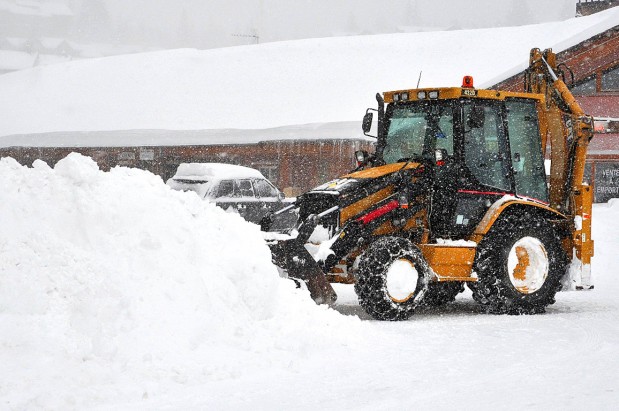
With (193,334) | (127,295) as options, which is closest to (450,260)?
(193,334)

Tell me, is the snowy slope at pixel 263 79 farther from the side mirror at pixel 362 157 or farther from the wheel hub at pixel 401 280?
the wheel hub at pixel 401 280

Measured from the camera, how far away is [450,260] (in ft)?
30.8

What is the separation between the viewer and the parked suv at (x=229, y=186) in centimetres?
1735

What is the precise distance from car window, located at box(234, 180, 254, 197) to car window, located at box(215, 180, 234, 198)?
4.9 inches

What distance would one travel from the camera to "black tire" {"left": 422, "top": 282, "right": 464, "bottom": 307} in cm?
1042

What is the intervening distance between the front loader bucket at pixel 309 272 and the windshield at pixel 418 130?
2.02 meters

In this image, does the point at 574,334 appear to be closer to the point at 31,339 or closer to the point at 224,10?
the point at 31,339

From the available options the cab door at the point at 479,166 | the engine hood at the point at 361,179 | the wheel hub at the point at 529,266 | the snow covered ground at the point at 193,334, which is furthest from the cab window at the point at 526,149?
the snow covered ground at the point at 193,334

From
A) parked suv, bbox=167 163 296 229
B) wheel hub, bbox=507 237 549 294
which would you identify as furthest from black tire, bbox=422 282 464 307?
parked suv, bbox=167 163 296 229

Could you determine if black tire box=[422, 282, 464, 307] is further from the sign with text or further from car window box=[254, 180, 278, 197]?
the sign with text

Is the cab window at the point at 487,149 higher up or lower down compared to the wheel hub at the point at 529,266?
higher up

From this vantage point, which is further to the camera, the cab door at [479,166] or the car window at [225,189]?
the car window at [225,189]

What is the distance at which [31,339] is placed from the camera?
5.85 m

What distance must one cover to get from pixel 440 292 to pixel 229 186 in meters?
7.91
